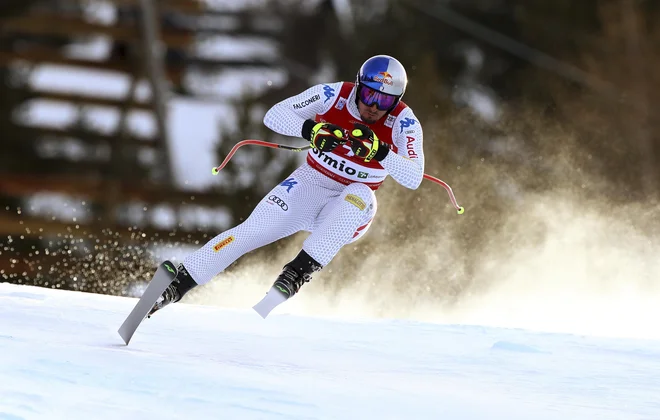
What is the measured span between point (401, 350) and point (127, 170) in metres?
18.4

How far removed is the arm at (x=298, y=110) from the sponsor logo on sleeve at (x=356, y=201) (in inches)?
18.5

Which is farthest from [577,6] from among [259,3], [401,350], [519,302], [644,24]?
[401,350]

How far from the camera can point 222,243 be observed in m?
6.36

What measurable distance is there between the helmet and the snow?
5.19 ft

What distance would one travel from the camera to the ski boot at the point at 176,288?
617cm

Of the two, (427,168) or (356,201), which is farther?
(427,168)

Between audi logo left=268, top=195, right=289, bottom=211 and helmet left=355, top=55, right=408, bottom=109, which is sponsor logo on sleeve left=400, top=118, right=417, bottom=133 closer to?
helmet left=355, top=55, right=408, bottom=109

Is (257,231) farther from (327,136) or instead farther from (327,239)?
(327,136)

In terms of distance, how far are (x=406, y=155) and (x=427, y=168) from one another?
548 inches

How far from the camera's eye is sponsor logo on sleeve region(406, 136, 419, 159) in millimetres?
6477

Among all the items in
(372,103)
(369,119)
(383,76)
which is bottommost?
(369,119)

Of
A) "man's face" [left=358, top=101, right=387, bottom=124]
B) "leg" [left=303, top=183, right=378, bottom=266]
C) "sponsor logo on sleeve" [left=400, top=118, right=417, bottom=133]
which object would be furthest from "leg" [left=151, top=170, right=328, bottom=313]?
"sponsor logo on sleeve" [left=400, top=118, right=417, bottom=133]

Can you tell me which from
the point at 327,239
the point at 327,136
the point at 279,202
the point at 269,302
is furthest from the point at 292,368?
the point at 327,136

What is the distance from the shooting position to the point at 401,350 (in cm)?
701
